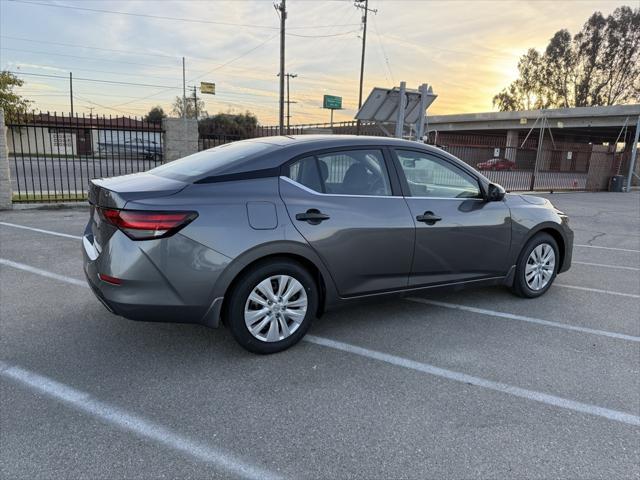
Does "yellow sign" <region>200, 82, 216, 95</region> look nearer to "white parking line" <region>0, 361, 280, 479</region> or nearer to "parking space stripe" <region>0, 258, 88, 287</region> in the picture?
"parking space stripe" <region>0, 258, 88, 287</region>

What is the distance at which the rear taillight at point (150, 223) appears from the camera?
3.04m

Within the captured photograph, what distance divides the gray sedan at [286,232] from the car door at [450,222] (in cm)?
1

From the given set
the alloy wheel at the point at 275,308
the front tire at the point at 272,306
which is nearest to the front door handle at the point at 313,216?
the front tire at the point at 272,306

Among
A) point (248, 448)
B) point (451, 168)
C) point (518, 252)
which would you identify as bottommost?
point (248, 448)

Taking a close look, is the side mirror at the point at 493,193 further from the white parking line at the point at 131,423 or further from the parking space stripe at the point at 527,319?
the white parking line at the point at 131,423

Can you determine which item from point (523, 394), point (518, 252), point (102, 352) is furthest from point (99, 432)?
point (518, 252)

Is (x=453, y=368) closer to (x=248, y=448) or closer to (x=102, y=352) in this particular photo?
(x=248, y=448)

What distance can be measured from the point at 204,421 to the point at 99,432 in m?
0.56

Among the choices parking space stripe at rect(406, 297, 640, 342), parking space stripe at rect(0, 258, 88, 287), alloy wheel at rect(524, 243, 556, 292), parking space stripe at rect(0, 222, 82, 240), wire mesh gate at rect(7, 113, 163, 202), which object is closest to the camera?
parking space stripe at rect(406, 297, 640, 342)

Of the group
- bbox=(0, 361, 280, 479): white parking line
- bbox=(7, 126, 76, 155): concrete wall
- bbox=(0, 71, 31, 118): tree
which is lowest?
bbox=(0, 361, 280, 479): white parking line

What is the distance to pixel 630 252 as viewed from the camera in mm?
8102

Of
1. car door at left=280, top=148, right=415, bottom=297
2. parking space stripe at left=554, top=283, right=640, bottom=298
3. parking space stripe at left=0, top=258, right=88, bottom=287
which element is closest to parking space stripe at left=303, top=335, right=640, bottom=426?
car door at left=280, top=148, right=415, bottom=297

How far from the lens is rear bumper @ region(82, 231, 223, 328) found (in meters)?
3.08

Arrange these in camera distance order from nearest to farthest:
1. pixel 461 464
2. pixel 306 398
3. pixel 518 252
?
pixel 461 464 → pixel 306 398 → pixel 518 252
